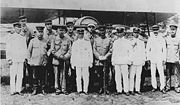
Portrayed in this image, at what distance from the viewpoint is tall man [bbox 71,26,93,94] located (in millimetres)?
5031

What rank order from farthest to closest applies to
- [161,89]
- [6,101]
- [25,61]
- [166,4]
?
[166,4], [161,89], [25,61], [6,101]

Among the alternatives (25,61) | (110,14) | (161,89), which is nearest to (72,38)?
(25,61)

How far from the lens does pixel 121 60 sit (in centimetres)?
510

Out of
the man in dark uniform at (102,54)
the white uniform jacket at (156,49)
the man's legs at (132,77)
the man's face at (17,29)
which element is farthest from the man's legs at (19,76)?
the white uniform jacket at (156,49)

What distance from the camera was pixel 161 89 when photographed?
5324 millimetres

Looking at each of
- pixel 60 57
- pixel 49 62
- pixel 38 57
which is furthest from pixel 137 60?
pixel 38 57

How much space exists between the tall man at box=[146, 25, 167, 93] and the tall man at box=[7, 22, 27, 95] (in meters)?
2.68

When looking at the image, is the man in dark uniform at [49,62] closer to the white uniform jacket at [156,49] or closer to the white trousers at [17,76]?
the white trousers at [17,76]

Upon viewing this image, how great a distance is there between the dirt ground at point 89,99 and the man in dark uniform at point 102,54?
1.27 feet

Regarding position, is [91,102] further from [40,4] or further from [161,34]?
[40,4]

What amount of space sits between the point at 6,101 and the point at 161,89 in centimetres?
325

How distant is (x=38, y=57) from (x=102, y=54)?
134cm

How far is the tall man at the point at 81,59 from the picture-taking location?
5.03 meters

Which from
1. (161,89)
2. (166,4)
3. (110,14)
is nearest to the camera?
(161,89)
